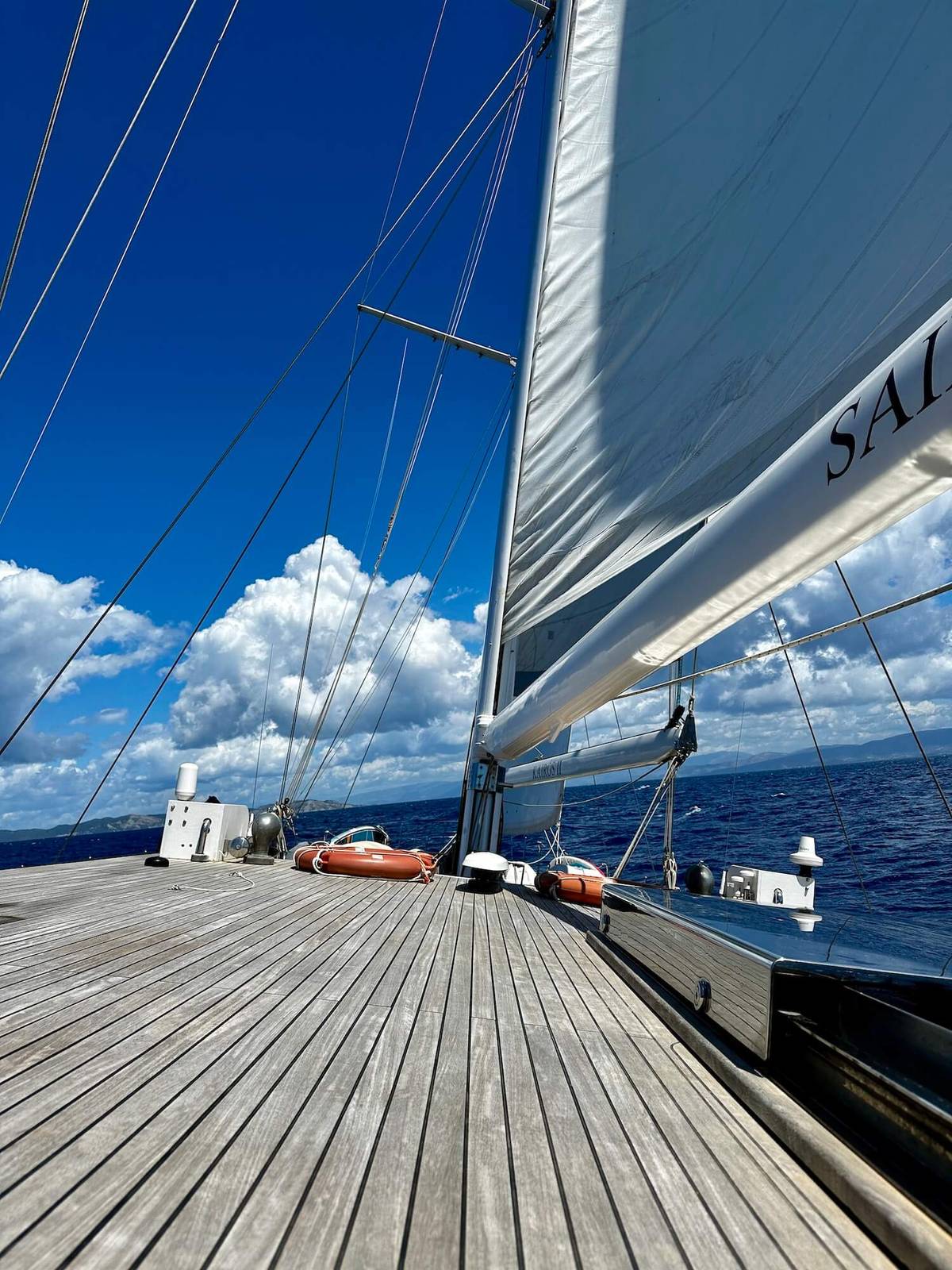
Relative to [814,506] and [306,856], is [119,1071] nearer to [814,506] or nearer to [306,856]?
[814,506]

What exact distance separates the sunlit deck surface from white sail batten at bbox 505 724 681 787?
2.10m

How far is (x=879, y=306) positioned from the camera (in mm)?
3000

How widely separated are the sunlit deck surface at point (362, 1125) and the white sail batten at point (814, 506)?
186 cm

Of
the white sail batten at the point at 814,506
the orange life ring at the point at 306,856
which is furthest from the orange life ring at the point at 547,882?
the white sail batten at the point at 814,506

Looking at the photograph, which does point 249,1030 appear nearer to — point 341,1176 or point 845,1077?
point 341,1176

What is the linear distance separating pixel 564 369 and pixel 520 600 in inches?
85.6

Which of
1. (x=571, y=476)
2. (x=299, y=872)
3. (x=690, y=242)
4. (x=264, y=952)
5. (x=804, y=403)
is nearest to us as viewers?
(x=804, y=403)

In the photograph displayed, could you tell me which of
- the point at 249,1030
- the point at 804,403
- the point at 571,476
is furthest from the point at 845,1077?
the point at 571,476

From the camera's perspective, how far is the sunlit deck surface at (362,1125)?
5.29 feet

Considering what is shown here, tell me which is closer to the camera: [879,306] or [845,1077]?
[845,1077]

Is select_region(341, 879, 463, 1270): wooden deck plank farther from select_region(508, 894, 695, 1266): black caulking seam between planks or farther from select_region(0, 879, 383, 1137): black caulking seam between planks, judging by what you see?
select_region(0, 879, 383, 1137): black caulking seam between planks

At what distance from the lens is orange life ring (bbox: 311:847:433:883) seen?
8133 millimetres

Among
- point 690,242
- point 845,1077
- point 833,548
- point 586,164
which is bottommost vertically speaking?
point 845,1077

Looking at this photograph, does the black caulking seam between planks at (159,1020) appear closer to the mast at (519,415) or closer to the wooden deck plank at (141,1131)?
the wooden deck plank at (141,1131)
